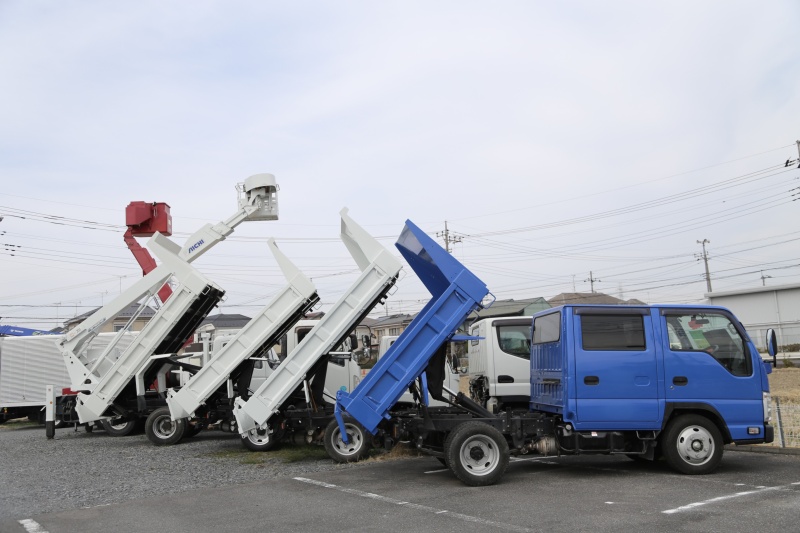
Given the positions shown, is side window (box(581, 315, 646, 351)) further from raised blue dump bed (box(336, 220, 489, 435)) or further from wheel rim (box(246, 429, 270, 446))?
wheel rim (box(246, 429, 270, 446))

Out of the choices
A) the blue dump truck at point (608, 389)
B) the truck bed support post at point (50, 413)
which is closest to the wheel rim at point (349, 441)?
the blue dump truck at point (608, 389)

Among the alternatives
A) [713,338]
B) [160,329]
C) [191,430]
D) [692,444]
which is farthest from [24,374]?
[713,338]

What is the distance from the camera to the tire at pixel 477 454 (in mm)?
8180

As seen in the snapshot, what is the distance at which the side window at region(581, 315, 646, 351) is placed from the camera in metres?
8.45

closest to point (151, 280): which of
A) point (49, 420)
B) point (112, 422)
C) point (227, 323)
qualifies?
point (112, 422)

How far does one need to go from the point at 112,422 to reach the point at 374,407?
8994 millimetres

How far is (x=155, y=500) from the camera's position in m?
7.93

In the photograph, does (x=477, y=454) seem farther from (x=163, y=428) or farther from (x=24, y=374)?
(x=24, y=374)

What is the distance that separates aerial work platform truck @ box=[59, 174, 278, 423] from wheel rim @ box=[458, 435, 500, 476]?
6.79 metres

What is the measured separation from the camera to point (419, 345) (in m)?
8.67

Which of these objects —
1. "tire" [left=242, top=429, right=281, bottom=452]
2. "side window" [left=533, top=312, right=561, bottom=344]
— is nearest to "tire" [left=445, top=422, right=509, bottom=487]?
"side window" [left=533, top=312, right=561, bottom=344]

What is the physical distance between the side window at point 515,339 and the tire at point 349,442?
10.0 feet

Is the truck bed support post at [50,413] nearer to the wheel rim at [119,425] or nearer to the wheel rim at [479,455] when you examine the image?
the wheel rim at [119,425]

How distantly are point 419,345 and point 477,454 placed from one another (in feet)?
5.00
